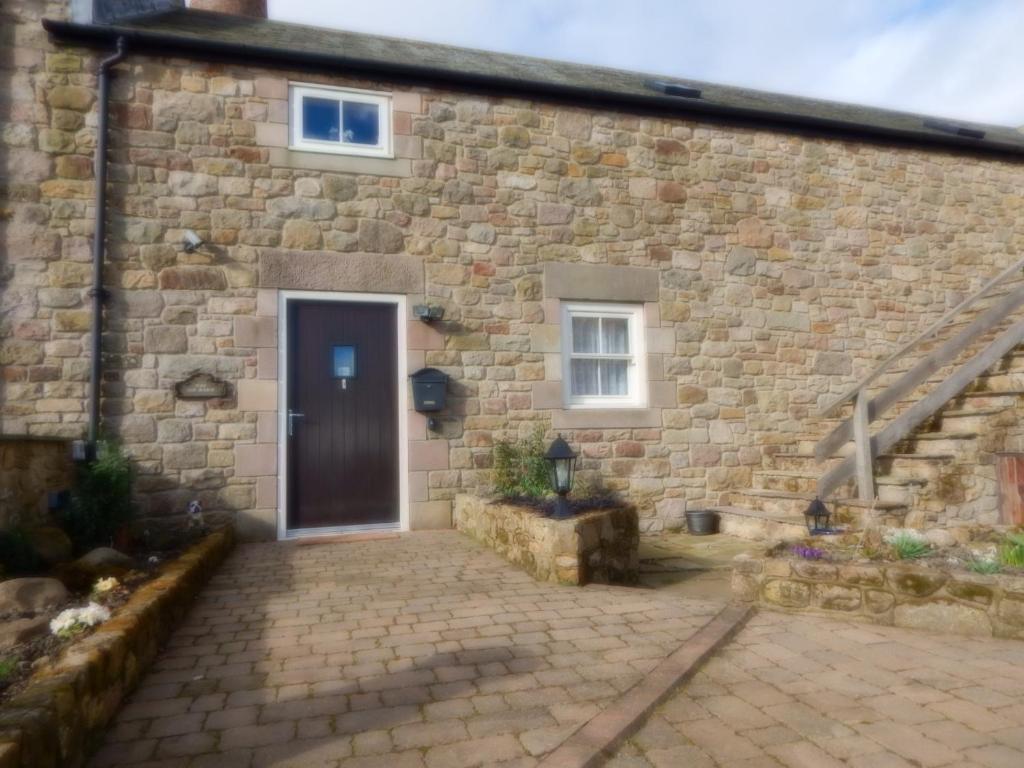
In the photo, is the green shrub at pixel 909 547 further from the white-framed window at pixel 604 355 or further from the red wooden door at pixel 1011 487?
the white-framed window at pixel 604 355

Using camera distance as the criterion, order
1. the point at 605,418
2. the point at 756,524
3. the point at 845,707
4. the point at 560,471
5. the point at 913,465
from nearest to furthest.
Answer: the point at 845,707 → the point at 560,471 → the point at 913,465 → the point at 756,524 → the point at 605,418

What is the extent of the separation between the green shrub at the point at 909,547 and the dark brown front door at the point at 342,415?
4.20 meters

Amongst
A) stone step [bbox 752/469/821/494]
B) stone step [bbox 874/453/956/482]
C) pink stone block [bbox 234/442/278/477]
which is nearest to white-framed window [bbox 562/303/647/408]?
stone step [bbox 752/469/821/494]

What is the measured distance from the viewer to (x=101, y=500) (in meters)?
5.45

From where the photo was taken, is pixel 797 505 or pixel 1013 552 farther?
pixel 797 505

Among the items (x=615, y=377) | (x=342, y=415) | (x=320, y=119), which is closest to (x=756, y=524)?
(x=615, y=377)

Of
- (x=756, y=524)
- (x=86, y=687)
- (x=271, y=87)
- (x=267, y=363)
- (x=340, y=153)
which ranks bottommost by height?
(x=756, y=524)

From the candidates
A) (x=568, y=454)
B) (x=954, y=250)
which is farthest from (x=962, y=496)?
(x=954, y=250)

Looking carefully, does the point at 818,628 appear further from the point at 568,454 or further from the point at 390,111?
the point at 390,111

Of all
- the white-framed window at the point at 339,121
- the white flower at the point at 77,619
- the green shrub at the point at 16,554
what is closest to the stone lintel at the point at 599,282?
the white-framed window at the point at 339,121

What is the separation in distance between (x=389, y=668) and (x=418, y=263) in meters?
4.45

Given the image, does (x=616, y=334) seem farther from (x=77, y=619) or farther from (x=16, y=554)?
(x=77, y=619)

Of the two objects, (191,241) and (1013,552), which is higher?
(191,241)

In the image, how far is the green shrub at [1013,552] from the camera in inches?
153
